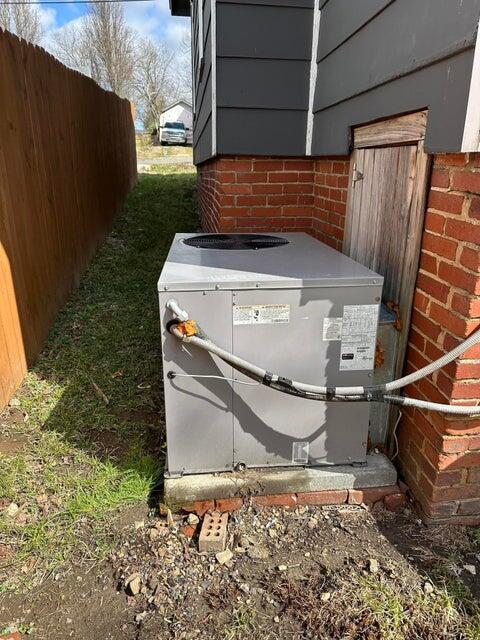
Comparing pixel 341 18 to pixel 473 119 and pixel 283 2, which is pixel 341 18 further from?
pixel 473 119

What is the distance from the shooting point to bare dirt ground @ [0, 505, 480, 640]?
1.67 m

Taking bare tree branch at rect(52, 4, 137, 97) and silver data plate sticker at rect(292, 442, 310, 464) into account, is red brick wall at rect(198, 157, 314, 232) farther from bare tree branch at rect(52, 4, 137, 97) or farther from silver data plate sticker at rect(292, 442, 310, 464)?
bare tree branch at rect(52, 4, 137, 97)

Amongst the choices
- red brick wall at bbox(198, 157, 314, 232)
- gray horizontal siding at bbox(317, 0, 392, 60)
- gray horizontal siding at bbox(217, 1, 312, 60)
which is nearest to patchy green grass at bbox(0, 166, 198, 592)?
red brick wall at bbox(198, 157, 314, 232)

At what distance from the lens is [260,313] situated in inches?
79.7

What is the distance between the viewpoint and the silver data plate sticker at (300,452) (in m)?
2.24

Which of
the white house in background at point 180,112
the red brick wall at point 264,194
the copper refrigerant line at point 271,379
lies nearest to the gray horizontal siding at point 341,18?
the red brick wall at point 264,194

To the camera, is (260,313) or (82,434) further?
(82,434)

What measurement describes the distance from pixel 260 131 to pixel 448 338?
7.04 ft

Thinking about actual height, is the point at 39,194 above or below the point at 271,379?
above

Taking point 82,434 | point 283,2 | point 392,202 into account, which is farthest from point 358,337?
point 283,2

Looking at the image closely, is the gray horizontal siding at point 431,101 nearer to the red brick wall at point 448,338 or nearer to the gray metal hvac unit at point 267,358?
the red brick wall at point 448,338

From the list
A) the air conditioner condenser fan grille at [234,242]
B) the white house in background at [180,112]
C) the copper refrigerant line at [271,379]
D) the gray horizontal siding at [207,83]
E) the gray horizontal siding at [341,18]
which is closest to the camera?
the copper refrigerant line at [271,379]

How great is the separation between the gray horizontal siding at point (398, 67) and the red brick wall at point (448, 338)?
0.21 meters

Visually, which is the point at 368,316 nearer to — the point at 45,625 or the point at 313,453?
the point at 313,453
